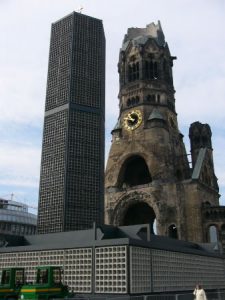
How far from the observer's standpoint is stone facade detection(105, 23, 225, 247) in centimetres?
6900

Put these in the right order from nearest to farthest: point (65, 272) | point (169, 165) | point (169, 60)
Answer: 1. point (65, 272)
2. point (169, 165)
3. point (169, 60)

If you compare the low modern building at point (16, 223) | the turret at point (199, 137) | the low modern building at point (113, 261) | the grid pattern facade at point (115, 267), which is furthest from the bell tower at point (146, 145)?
the low modern building at point (16, 223)

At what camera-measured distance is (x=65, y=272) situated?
35.1m

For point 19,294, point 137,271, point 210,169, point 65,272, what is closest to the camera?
point 19,294

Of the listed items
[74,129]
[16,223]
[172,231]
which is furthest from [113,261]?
[16,223]

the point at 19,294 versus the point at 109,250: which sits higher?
the point at 109,250

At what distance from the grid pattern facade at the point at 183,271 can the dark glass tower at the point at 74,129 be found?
18.3 meters

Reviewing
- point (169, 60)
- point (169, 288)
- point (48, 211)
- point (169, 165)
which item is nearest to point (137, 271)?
point (169, 288)

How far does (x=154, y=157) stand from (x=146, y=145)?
3465 millimetres

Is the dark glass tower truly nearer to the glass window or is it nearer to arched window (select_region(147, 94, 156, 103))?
arched window (select_region(147, 94, 156, 103))

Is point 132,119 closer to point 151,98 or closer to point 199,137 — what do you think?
point 151,98

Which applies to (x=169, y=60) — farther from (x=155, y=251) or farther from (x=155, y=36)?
(x=155, y=251)

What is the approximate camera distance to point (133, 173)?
275ft

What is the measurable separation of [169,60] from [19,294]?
7255 centimetres
